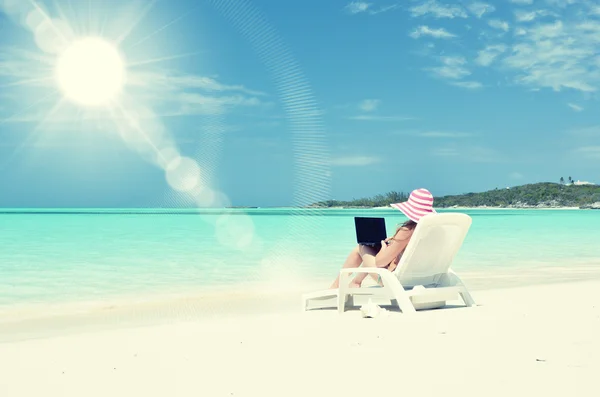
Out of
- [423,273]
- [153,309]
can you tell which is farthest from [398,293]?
[153,309]

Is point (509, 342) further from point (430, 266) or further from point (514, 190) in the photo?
point (514, 190)

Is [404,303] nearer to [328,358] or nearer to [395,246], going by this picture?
[395,246]

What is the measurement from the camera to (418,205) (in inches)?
251

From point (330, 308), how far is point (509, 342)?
9.21ft

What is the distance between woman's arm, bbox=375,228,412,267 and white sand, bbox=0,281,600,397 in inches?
22.8

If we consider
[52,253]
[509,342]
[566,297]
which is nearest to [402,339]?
[509,342]

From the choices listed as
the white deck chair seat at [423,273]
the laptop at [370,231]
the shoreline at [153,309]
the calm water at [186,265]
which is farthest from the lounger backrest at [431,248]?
the calm water at [186,265]

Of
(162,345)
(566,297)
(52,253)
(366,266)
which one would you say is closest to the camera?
(162,345)

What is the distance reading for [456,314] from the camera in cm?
611

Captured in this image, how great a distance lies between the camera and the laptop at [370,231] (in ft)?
21.6

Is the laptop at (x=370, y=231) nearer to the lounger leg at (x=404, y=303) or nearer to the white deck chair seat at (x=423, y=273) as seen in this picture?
the white deck chair seat at (x=423, y=273)

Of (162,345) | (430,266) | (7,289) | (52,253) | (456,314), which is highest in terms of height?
(52,253)

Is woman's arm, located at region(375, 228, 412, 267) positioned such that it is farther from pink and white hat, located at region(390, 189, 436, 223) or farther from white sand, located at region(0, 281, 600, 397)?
white sand, located at region(0, 281, 600, 397)

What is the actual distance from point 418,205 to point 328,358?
8.52ft
